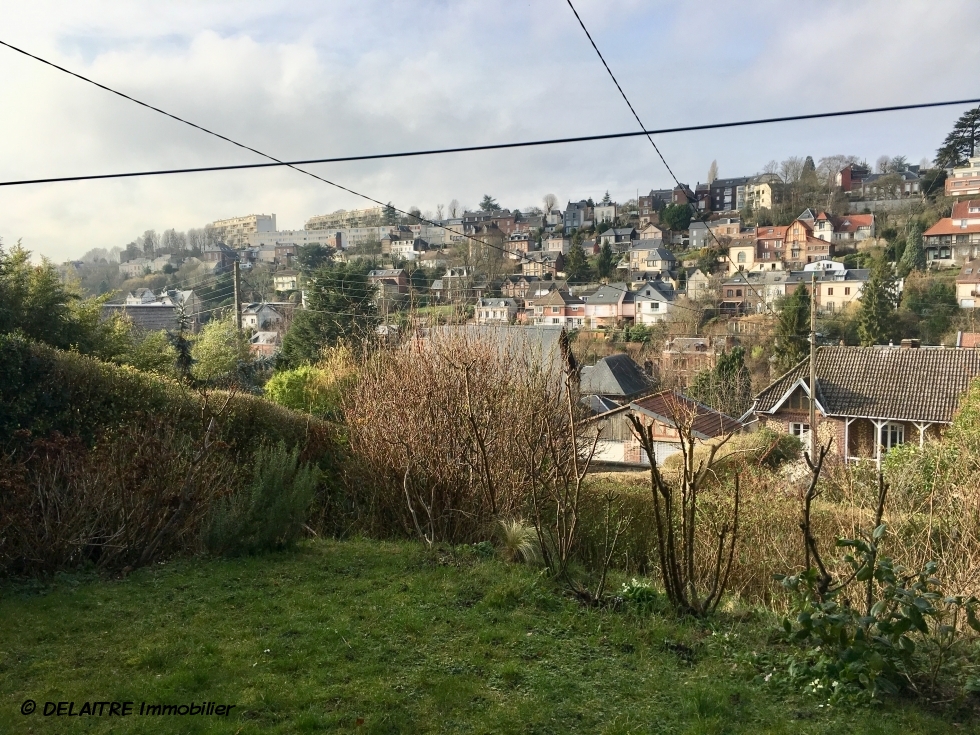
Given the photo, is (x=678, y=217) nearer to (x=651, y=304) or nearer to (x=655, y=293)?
(x=655, y=293)

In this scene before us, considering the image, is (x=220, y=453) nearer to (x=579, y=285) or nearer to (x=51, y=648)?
(x=51, y=648)

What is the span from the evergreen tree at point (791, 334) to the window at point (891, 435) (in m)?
9.67

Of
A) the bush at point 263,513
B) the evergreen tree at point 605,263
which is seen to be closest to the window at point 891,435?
the bush at point 263,513

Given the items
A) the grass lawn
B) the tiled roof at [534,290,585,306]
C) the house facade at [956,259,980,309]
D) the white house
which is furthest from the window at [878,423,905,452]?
the house facade at [956,259,980,309]

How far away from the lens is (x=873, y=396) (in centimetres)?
1978

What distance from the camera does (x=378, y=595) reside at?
4.89 metres

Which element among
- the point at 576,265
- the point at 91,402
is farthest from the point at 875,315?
the point at 91,402

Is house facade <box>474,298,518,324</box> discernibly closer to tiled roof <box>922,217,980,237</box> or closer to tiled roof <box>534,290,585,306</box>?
tiled roof <box>534,290,585,306</box>

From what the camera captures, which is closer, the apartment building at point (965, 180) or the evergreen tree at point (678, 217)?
the apartment building at point (965, 180)

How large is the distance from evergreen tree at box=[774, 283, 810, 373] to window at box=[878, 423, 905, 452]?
967 centimetres

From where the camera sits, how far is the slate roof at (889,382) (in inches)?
737

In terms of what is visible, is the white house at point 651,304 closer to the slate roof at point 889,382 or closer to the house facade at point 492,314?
the house facade at point 492,314

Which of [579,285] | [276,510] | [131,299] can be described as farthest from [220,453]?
[579,285]

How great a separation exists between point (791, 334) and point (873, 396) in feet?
31.5
